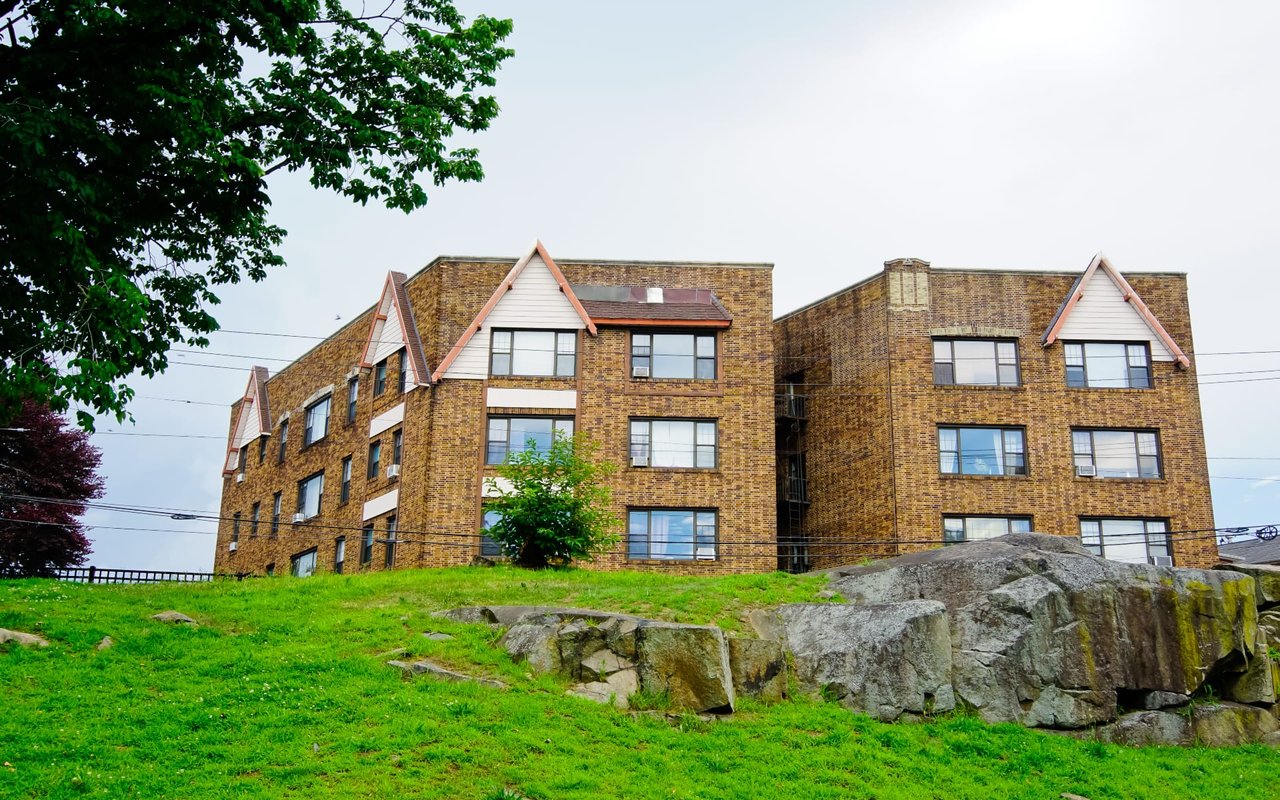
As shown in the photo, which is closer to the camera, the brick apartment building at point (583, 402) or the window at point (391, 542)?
the brick apartment building at point (583, 402)

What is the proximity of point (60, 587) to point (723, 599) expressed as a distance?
15.8 m

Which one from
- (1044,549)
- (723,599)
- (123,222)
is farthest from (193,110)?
(1044,549)

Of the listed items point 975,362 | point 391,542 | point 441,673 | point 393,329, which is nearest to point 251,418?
point 393,329

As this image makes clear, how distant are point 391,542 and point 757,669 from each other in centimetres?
2213

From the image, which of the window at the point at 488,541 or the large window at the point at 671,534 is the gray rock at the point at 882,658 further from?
the window at the point at 488,541

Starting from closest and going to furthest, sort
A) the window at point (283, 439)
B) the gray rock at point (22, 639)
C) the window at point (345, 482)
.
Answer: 1. the gray rock at point (22, 639)
2. the window at point (345, 482)
3. the window at point (283, 439)

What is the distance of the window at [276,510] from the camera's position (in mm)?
54531

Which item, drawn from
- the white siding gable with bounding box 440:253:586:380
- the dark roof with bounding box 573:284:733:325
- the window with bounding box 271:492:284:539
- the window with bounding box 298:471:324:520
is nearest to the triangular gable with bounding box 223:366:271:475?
the window with bounding box 271:492:284:539

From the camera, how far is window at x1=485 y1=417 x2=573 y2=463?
4488cm

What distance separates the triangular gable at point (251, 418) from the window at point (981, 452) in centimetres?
2840

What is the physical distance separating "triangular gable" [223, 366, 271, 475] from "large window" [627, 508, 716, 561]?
20.5 meters

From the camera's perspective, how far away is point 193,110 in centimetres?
2064

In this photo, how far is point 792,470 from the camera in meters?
49.8

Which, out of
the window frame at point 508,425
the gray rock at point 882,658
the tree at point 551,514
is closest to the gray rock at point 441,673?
the gray rock at point 882,658
